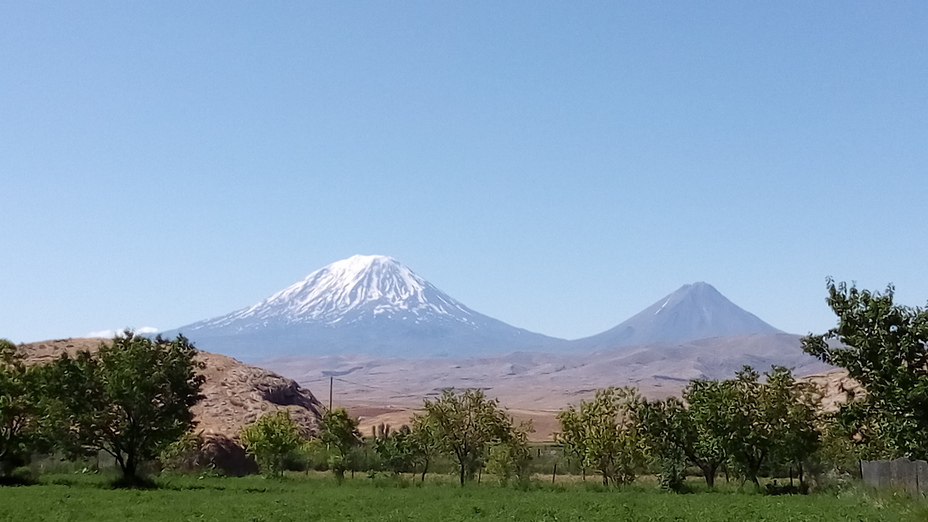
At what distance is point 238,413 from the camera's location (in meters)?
105

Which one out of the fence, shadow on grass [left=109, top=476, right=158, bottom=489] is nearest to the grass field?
shadow on grass [left=109, top=476, right=158, bottom=489]

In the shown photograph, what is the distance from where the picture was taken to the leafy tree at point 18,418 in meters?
52.2

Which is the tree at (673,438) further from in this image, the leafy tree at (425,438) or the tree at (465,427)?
the leafy tree at (425,438)

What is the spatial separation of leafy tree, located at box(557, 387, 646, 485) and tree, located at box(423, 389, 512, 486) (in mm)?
4171

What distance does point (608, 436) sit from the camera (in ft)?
177

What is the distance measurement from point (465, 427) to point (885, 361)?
28.0m

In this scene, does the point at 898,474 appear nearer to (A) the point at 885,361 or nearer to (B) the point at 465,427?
(A) the point at 885,361

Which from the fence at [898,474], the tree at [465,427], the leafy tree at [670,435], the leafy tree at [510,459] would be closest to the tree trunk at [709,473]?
the leafy tree at [670,435]

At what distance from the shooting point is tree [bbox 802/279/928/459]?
34.0 m

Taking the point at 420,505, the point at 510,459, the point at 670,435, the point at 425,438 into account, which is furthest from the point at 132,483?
the point at 670,435

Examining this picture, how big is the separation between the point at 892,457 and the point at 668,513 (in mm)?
14408

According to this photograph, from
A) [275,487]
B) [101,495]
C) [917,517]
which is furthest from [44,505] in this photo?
[917,517]

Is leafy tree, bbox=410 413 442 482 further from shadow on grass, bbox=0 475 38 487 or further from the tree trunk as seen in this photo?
shadow on grass, bbox=0 475 38 487

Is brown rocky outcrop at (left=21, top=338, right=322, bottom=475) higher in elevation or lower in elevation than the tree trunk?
higher
